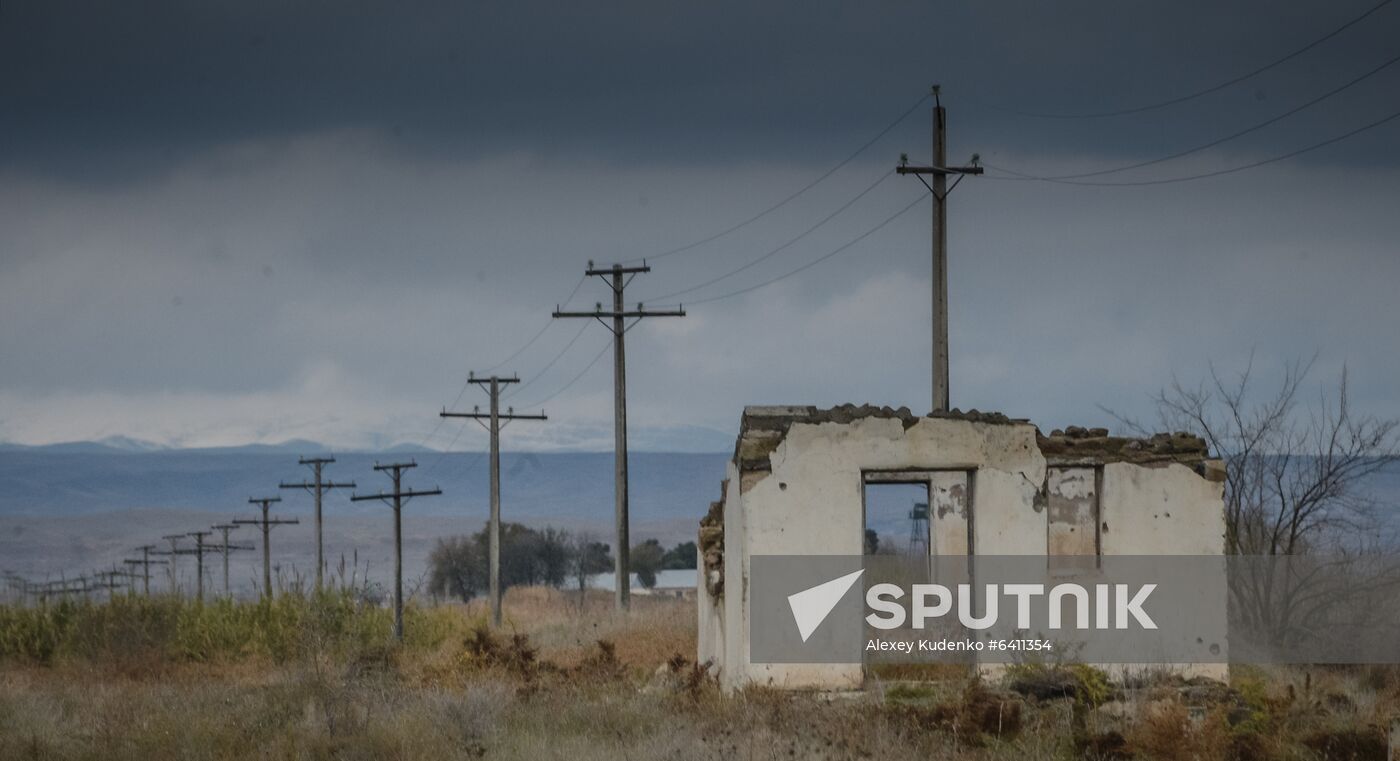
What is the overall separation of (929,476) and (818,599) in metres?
2.26

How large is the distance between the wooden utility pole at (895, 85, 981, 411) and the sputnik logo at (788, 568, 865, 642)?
671cm

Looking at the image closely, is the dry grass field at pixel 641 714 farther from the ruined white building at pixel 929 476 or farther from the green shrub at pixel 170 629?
the green shrub at pixel 170 629

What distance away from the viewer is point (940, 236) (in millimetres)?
24078

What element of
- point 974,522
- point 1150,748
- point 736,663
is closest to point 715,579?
point 736,663

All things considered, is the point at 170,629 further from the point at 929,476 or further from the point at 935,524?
the point at 929,476

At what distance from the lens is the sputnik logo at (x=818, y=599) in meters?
16.7

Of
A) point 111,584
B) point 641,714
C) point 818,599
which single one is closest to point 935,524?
point 818,599

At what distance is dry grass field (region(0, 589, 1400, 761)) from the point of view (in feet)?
47.7

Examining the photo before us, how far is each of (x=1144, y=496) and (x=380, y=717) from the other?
785 cm

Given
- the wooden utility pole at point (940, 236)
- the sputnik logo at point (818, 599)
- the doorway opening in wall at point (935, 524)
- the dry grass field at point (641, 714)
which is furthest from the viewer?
the wooden utility pole at point (940, 236)

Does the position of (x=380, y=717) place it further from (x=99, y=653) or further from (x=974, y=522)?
(x=99, y=653)

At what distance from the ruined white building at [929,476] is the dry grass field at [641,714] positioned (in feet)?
3.83

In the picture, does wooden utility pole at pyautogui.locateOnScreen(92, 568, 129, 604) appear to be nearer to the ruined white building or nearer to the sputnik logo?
the ruined white building

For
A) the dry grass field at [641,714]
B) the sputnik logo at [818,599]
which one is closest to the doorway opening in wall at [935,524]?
the dry grass field at [641,714]
